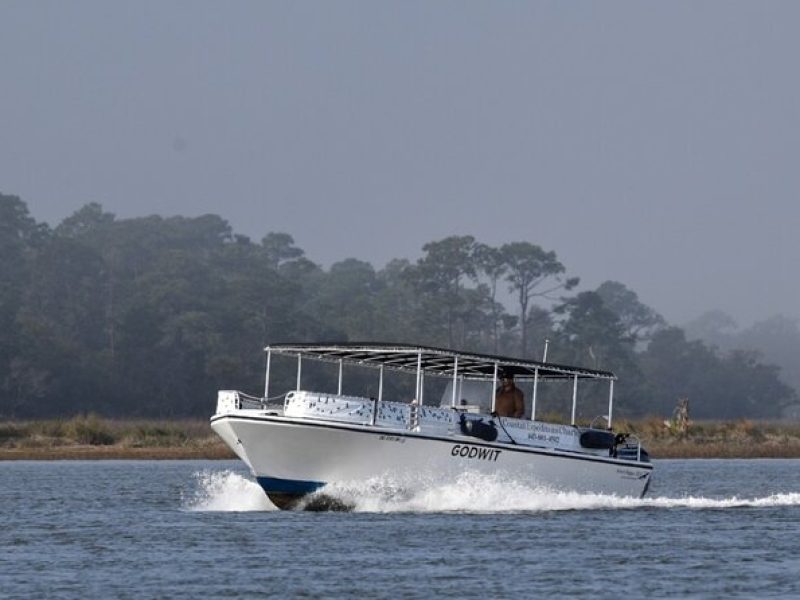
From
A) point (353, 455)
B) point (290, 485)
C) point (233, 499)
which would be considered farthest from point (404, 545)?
point (233, 499)

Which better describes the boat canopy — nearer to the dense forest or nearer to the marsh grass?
the marsh grass

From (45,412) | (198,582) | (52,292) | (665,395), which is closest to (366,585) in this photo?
(198,582)

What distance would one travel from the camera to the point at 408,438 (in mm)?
36875

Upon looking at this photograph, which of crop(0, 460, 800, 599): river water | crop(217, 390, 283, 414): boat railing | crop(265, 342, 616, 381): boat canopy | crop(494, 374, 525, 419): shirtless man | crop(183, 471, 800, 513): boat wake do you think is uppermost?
crop(265, 342, 616, 381): boat canopy

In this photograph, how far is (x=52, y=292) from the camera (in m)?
136

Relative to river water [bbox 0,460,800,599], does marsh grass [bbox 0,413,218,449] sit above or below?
above

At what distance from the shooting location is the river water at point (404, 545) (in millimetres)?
28406

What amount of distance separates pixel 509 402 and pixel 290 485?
4.66 meters

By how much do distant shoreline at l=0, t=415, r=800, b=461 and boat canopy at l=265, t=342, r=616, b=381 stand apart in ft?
95.9

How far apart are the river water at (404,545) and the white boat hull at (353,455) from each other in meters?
0.40

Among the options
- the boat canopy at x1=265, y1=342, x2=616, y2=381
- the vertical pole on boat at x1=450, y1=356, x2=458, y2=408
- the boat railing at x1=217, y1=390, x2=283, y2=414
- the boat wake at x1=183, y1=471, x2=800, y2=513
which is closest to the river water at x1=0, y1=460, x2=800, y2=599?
the boat wake at x1=183, y1=471, x2=800, y2=513

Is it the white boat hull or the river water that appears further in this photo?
the white boat hull

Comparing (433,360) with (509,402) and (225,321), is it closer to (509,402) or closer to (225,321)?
(509,402)

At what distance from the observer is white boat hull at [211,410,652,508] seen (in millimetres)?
36688
